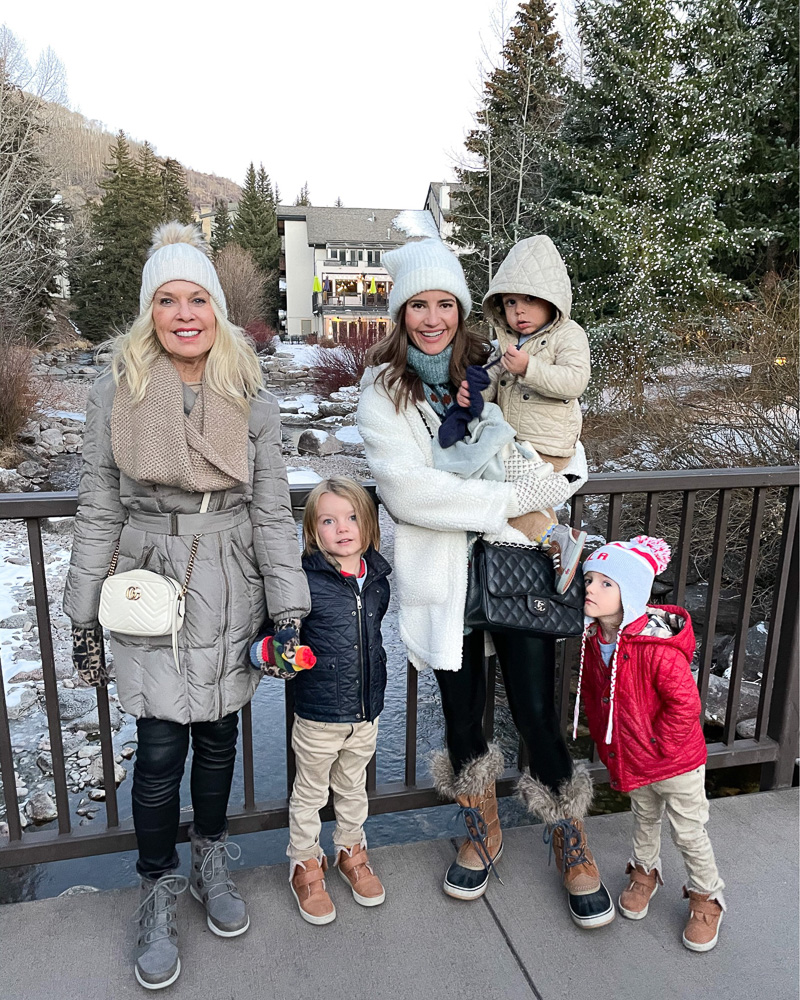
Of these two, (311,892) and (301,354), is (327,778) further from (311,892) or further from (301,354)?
(301,354)

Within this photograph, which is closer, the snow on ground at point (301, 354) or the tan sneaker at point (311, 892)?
the tan sneaker at point (311, 892)

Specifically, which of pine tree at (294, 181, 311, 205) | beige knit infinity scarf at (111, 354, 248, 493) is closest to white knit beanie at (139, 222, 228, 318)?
beige knit infinity scarf at (111, 354, 248, 493)

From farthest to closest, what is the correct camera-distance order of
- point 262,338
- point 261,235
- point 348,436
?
point 261,235, point 262,338, point 348,436

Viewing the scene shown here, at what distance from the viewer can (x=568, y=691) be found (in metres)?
2.59

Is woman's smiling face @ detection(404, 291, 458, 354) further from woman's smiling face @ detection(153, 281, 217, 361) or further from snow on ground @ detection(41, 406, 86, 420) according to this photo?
snow on ground @ detection(41, 406, 86, 420)

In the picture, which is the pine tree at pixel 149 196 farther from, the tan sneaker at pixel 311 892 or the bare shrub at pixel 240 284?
the tan sneaker at pixel 311 892

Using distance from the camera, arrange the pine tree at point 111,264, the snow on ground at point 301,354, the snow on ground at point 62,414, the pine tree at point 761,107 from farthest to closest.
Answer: the pine tree at point 111,264 < the snow on ground at point 301,354 < the snow on ground at point 62,414 < the pine tree at point 761,107

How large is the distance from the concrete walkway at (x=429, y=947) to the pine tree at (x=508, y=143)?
20.8 metres

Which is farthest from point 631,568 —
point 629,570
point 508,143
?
point 508,143

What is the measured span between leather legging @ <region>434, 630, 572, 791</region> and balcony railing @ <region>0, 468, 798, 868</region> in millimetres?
197

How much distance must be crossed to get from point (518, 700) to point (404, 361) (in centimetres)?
103

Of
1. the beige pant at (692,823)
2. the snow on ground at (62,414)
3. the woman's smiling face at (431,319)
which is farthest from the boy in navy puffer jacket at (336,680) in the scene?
the snow on ground at (62,414)

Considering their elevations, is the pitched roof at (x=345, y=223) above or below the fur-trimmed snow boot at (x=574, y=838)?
above

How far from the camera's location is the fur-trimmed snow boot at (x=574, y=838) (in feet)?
6.81
